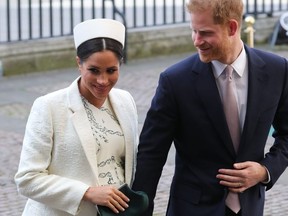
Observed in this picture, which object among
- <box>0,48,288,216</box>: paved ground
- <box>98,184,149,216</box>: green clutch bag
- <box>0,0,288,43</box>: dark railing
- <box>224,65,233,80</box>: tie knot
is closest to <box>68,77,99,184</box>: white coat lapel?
<box>98,184,149,216</box>: green clutch bag

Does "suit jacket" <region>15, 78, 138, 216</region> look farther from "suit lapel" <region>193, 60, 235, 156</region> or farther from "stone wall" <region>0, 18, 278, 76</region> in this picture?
"stone wall" <region>0, 18, 278, 76</region>

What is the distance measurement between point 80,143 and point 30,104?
7178 mm

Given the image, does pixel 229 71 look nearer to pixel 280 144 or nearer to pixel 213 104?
pixel 213 104

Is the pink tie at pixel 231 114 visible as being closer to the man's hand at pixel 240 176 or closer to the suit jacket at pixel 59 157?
the man's hand at pixel 240 176

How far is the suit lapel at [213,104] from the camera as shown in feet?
13.1

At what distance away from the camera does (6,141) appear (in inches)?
368

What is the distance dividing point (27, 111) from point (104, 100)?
6636mm

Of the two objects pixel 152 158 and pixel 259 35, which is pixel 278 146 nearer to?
pixel 152 158

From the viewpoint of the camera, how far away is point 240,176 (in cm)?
399

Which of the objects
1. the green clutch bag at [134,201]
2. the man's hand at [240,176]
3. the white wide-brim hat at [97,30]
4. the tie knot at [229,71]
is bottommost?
the green clutch bag at [134,201]

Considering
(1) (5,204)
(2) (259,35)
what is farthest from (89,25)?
(2) (259,35)

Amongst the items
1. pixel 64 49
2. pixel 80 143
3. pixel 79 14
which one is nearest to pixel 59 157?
pixel 80 143

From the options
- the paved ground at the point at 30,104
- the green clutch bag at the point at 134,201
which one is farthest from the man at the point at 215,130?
the paved ground at the point at 30,104

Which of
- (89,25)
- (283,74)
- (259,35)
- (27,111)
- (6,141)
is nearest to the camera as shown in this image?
(89,25)
